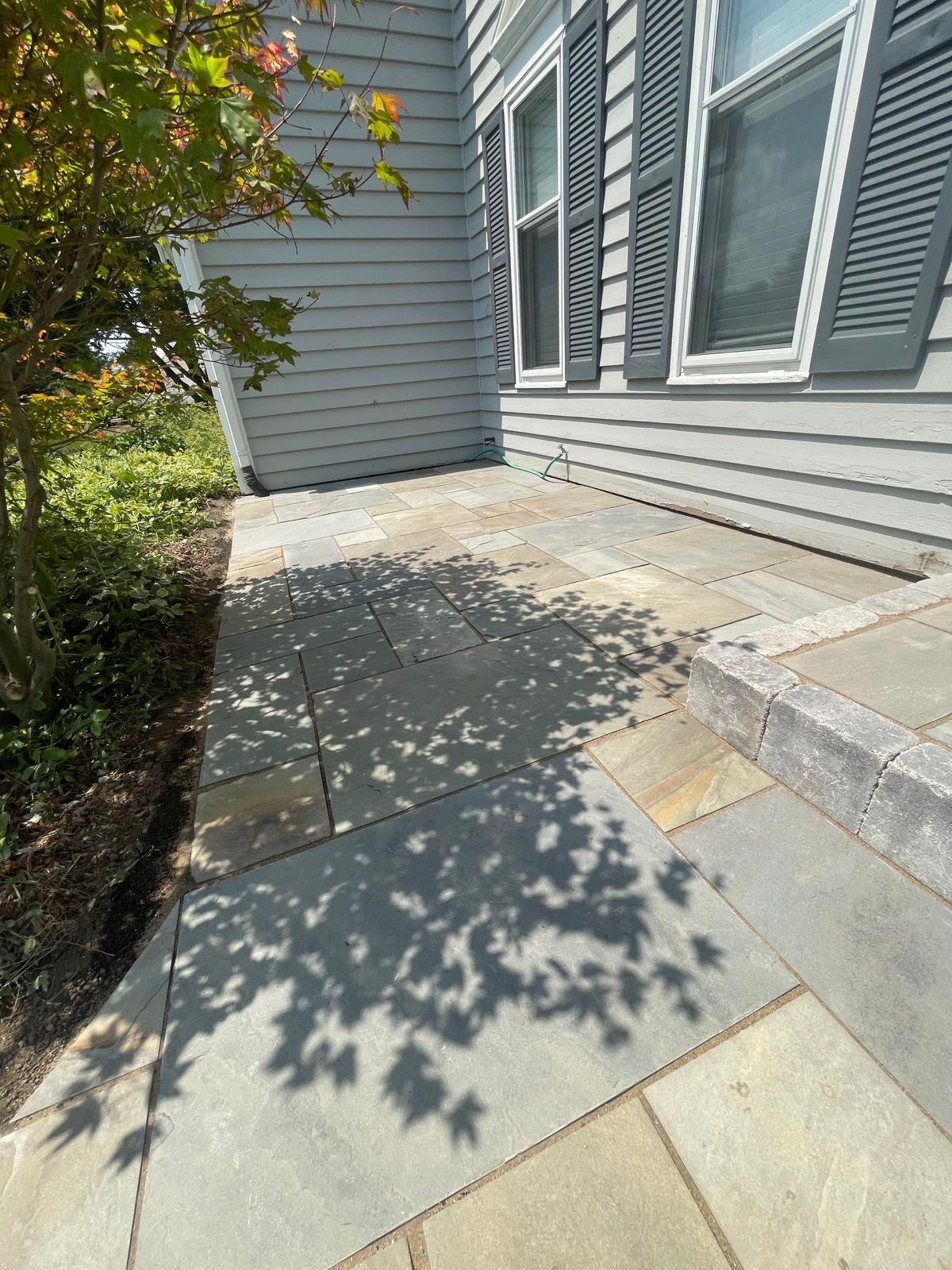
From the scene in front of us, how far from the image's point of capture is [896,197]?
96.4 inches

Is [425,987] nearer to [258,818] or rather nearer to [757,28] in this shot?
[258,818]

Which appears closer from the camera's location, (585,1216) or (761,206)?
(585,1216)

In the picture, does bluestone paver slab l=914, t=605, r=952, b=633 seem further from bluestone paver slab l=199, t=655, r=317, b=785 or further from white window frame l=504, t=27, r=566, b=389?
white window frame l=504, t=27, r=566, b=389

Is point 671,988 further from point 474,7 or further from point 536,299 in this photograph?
point 474,7

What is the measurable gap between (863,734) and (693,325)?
10.9 feet

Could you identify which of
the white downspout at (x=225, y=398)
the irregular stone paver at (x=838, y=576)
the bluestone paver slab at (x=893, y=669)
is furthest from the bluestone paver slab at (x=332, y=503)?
the bluestone paver slab at (x=893, y=669)

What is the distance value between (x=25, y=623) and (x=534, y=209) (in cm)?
563

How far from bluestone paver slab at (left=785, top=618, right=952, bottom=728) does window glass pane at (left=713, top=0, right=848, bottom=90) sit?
10.1 feet

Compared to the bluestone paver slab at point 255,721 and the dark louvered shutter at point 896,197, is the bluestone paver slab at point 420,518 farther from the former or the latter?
the dark louvered shutter at point 896,197

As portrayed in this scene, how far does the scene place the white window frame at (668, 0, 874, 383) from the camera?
252cm

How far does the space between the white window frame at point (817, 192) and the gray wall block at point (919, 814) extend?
2527 mm

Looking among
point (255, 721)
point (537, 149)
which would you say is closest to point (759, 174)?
point (537, 149)

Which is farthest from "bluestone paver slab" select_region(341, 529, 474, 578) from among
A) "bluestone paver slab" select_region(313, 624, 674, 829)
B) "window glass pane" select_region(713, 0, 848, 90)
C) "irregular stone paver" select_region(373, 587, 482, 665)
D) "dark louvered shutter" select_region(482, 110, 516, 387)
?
"window glass pane" select_region(713, 0, 848, 90)

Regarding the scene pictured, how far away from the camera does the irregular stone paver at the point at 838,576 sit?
283 centimetres
